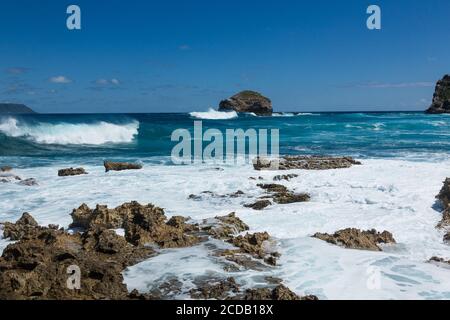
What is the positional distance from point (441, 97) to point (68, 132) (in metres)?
85.5

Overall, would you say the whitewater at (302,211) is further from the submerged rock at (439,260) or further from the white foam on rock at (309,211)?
the submerged rock at (439,260)

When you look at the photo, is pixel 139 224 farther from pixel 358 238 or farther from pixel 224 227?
pixel 358 238

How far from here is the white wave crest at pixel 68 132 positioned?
30125 mm

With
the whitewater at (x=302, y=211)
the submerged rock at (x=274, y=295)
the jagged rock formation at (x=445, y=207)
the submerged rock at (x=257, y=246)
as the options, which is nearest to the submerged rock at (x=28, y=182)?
the whitewater at (x=302, y=211)

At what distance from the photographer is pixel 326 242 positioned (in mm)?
7188

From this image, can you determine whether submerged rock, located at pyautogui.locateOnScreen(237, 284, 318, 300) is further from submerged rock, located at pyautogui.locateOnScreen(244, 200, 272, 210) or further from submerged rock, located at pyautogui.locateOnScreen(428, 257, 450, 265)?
submerged rock, located at pyautogui.locateOnScreen(244, 200, 272, 210)

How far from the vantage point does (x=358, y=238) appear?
23.6 ft

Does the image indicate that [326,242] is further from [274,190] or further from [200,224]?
[274,190]

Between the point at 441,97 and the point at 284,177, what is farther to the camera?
the point at 441,97

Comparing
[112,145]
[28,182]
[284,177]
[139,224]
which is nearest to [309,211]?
[139,224]

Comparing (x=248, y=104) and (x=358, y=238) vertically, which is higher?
(x=248, y=104)

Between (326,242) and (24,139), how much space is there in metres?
26.6

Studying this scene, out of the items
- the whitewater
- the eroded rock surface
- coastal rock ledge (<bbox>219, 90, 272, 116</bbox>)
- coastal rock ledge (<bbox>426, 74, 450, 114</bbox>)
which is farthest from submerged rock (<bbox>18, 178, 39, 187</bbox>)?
coastal rock ledge (<bbox>426, 74, 450, 114</bbox>)
